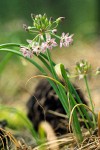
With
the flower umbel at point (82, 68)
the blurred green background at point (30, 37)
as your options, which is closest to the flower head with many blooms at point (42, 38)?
the flower umbel at point (82, 68)

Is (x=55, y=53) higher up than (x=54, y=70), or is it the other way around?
(x=55, y=53)

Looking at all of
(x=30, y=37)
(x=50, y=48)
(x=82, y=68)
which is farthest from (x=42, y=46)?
(x=30, y=37)

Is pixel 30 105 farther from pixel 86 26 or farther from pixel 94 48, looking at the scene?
pixel 86 26

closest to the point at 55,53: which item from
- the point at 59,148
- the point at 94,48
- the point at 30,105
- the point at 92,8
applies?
the point at 94,48

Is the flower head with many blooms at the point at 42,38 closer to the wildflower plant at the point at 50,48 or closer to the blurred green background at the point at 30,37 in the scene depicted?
the wildflower plant at the point at 50,48

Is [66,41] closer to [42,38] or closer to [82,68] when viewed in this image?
[42,38]

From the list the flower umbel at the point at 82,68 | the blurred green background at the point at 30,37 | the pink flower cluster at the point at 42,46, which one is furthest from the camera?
the blurred green background at the point at 30,37

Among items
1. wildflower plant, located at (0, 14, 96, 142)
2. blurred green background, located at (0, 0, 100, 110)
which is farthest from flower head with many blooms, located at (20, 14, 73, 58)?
blurred green background, located at (0, 0, 100, 110)

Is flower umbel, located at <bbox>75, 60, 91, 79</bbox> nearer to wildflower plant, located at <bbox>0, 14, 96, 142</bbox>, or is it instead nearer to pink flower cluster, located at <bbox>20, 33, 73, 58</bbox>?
wildflower plant, located at <bbox>0, 14, 96, 142</bbox>
